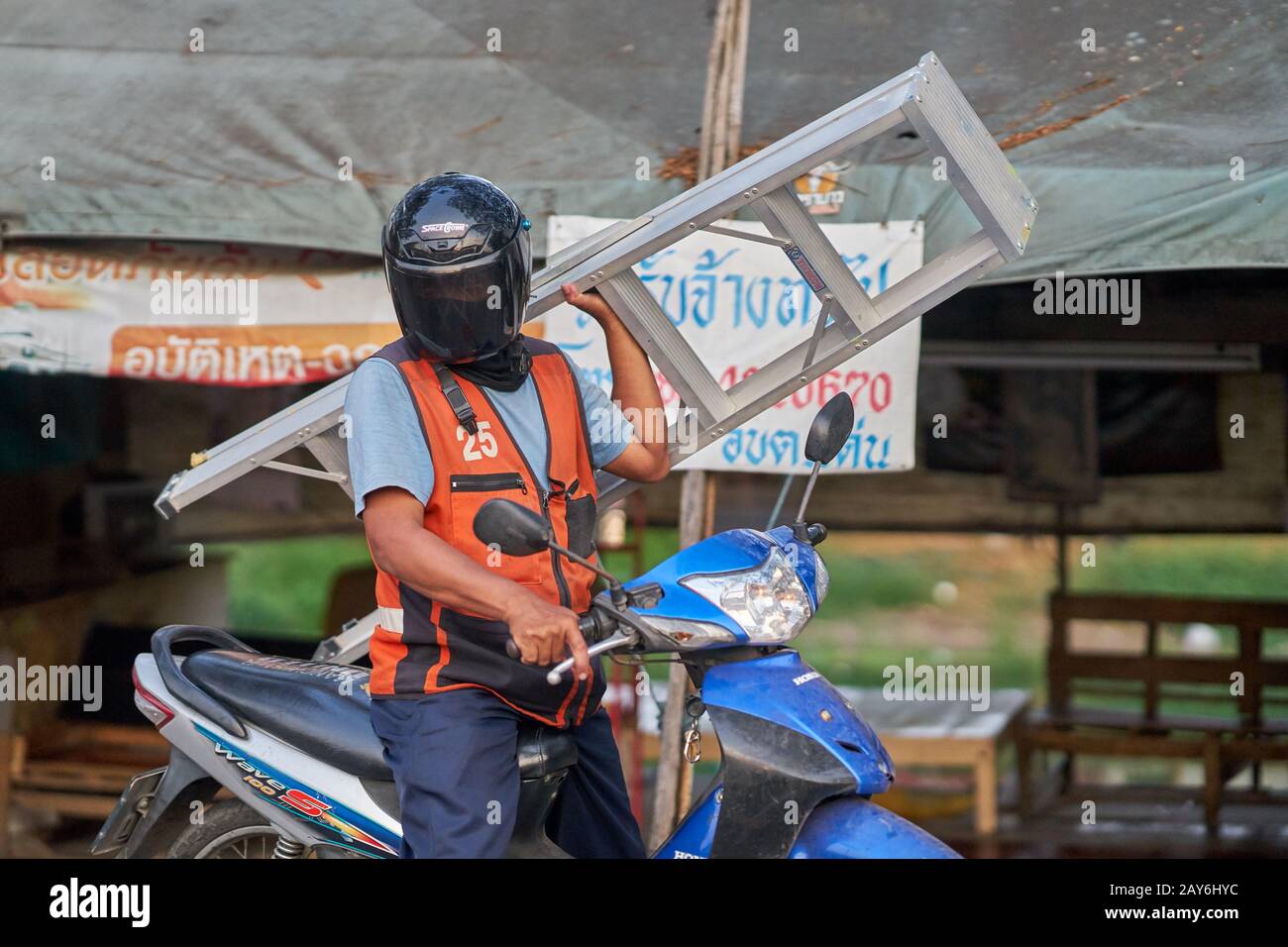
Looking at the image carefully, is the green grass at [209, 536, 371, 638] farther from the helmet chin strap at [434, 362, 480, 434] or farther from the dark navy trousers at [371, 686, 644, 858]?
the helmet chin strap at [434, 362, 480, 434]

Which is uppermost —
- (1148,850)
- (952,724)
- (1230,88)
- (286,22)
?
(286,22)

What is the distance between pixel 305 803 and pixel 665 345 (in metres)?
1.23

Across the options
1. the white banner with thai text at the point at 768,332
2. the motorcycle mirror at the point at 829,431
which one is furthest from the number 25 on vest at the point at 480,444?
the white banner with thai text at the point at 768,332

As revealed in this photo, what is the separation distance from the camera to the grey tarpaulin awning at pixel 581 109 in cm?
400

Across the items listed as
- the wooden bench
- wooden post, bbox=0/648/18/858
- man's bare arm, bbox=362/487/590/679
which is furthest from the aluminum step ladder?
the wooden bench

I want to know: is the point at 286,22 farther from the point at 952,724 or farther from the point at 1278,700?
the point at 1278,700

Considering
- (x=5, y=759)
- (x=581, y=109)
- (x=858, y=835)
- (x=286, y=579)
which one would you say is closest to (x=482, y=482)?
(x=858, y=835)

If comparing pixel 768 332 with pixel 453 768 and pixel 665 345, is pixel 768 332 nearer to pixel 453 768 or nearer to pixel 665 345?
pixel 665 345

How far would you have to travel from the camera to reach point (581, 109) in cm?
450

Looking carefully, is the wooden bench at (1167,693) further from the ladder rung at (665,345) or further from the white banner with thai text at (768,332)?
the ladder rung at (665,345)

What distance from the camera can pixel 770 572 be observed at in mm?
2400
